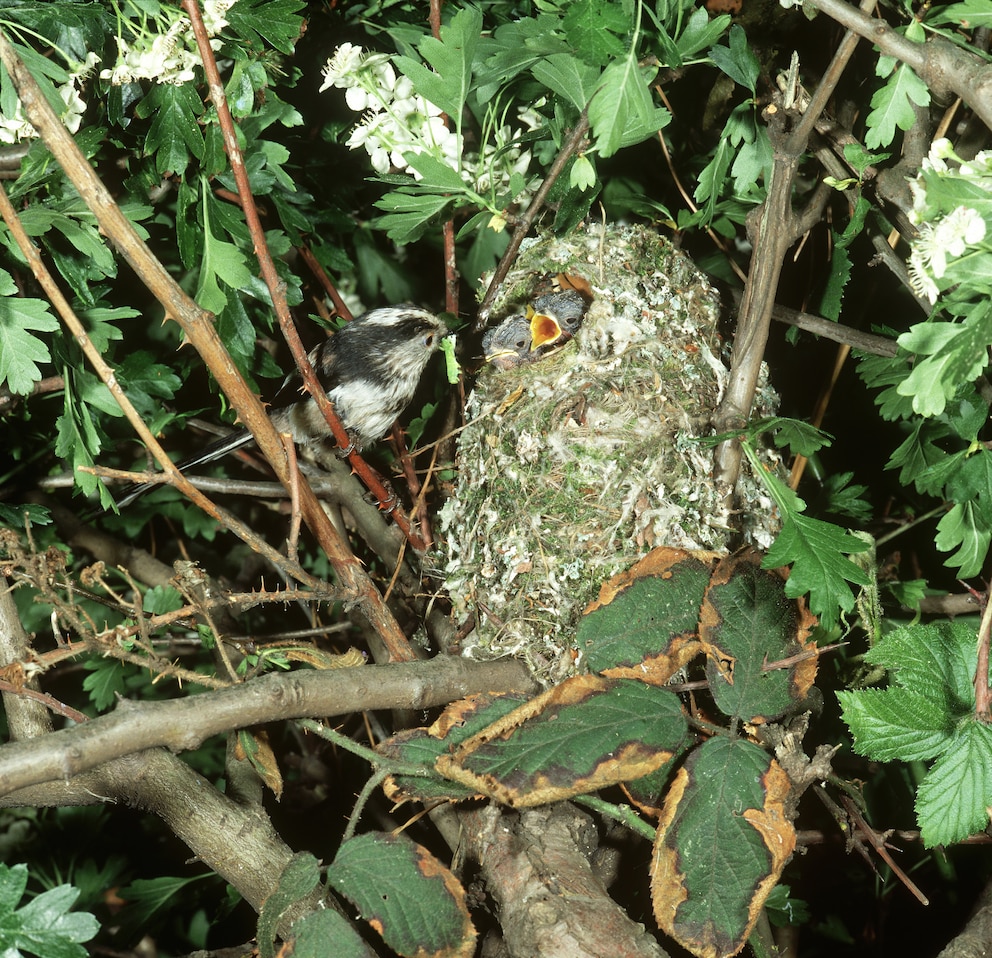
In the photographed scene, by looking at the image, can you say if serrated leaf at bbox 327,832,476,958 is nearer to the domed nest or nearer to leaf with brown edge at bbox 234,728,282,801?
leaf with brown edge at bbox 234,728,282,801

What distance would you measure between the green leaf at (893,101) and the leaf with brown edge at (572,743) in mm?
1028

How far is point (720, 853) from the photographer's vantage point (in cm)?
141

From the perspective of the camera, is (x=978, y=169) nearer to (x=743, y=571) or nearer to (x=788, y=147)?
(x=788, y=147)

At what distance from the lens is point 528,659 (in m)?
1.97

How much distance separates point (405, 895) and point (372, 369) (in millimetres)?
1636

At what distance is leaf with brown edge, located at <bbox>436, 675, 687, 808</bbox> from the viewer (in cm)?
141

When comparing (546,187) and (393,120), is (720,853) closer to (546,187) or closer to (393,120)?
(546,187)

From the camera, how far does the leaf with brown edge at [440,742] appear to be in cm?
153

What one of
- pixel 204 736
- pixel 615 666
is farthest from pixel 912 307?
pixel 204 736

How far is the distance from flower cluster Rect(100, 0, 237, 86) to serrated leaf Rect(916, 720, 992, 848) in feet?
5.74

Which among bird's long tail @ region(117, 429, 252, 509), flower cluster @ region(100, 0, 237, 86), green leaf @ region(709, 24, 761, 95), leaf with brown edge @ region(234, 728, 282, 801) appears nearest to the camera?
flower cluster @ region(100, 0, 237, 86)

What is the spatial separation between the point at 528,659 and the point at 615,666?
412 millimetres

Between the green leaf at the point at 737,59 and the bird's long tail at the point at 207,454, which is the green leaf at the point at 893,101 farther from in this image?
the bird's long tail at the point at 207,454

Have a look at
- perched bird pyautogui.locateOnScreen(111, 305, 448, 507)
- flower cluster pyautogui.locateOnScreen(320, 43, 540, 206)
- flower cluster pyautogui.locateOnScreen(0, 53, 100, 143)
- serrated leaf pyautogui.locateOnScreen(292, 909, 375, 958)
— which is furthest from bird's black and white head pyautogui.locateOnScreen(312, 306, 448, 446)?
serrated leaf pyautogui.locateOnScreen(292, 909, 375, 958)
